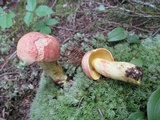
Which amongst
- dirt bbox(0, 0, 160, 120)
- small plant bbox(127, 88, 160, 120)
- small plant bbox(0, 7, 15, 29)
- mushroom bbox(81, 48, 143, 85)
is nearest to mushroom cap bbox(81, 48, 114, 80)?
mushroom bbox(81, 48, 143, 85)

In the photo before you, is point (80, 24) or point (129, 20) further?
point (80, 24)

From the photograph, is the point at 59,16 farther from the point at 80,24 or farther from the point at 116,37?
the point at 116,37

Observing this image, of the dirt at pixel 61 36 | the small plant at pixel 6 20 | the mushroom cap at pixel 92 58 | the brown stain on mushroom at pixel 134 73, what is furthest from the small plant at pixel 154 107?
the small plant at pixel 6 20

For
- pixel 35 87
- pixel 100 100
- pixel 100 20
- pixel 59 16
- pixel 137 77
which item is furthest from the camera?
pixel 59 16

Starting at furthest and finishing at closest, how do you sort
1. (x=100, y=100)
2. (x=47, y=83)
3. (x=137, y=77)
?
(x=47, y=83)
(x=100, y=100)
(x=137, y=77)

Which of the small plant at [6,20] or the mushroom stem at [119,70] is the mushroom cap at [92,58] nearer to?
the mushroom stem at [119,70]

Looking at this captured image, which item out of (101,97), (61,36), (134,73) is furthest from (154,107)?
(61,36)

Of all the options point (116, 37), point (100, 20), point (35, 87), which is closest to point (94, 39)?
point (116, 37)
